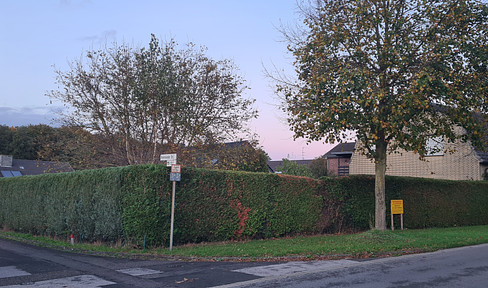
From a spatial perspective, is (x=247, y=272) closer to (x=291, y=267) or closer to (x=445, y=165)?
(x=291, y=267)

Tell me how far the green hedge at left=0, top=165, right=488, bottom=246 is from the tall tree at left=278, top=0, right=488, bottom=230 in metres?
3.31

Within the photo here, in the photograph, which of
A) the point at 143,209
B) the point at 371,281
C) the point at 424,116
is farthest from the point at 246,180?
the point at 371,281

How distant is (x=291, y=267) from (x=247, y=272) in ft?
3.85

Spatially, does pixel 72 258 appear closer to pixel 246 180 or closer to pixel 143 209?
pixel 143 209

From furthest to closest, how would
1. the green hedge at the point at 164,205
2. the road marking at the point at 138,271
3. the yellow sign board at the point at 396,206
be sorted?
the yellow sign board at the point at 396,206 < the green hedge at the point at 164,205 < the road marking at the point at 138,271

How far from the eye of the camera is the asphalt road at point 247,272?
8.73 m

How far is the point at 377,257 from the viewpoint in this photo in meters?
12.1

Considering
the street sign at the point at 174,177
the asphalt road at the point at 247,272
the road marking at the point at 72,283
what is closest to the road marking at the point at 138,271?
the asphalt road at the point at 247,272

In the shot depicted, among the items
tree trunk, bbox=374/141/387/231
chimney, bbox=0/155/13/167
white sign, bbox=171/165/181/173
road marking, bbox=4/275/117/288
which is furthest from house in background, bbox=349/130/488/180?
chimney, bbox=0/155/13/167

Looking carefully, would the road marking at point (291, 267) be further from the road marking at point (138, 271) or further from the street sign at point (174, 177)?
the street sign at point (174, 177)

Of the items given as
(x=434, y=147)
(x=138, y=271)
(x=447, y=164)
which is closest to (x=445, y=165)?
(x=447, y=164)

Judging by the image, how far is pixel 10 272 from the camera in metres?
10.3

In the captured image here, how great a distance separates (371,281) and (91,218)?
10170 millimetres

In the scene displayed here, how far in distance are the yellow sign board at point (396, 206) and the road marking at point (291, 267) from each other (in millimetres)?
10142
